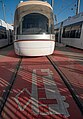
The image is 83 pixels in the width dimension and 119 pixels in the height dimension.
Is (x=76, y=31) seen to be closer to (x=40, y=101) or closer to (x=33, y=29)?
(x=33, y=29)

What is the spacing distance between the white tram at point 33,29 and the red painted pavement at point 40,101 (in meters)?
4.19

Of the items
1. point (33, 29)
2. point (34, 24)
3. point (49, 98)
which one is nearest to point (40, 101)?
point (49, 98)

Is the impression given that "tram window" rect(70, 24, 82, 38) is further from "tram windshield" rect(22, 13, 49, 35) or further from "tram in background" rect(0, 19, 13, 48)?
"tram in background" rect(0, 19, 13, 48)

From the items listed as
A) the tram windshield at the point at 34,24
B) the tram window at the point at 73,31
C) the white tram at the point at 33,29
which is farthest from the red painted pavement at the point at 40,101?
the tram window at the point at 73,31

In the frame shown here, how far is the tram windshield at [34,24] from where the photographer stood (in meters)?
10.9

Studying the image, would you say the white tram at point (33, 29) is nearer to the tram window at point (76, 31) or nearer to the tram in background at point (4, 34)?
the tram window at point (76, 31)

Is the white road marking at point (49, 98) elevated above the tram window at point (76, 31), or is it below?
below

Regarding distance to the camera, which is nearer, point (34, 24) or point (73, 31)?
point (34, 24)

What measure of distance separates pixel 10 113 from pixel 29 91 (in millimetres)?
1322

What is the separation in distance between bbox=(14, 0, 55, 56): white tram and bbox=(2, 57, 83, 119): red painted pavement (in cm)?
419

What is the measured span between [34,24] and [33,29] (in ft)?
1.10

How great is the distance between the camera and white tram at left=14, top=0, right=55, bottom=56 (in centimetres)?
1021

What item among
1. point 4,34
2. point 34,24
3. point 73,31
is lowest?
point 4,34

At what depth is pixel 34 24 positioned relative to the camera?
11.0m
